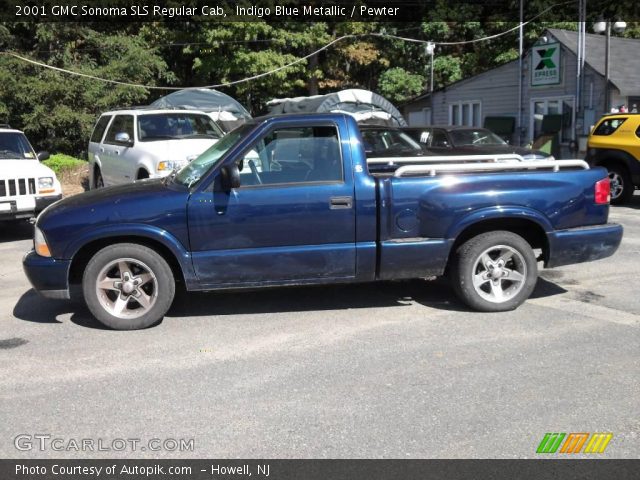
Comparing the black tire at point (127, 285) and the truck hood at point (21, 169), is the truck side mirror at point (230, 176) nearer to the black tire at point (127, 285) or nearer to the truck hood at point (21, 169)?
the black tire at point (127, 285)

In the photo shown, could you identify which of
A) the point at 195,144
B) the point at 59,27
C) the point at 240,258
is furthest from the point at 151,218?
the point at 59,27

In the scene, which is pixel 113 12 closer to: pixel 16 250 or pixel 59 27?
pixel 59 27

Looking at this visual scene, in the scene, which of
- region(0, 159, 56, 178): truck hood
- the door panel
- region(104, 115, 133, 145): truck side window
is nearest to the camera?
region(0, 159, 56, 178): truck hood

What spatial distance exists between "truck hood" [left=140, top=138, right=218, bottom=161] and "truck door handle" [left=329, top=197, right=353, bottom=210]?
19.7 ft

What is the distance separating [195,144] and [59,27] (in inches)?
571

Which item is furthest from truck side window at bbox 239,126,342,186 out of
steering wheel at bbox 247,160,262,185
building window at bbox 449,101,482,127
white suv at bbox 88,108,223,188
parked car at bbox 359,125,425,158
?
building window at bbox 449,101,482,127

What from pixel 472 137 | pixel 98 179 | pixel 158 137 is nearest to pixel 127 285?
pixel 158 137

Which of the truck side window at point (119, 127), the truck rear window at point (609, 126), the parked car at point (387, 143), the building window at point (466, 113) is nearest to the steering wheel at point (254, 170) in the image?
the parked car at point (387, 143)

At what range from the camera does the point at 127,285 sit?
5.63m

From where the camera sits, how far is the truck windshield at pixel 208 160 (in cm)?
576

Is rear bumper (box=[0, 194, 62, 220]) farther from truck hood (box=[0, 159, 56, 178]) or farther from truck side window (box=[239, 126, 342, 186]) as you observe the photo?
truck side window (box=[239, 126, 342, 186])

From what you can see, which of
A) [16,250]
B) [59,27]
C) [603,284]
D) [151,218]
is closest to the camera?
[151,218]

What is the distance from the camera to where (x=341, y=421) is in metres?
3.89

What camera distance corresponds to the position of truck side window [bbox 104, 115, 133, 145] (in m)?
12.4
